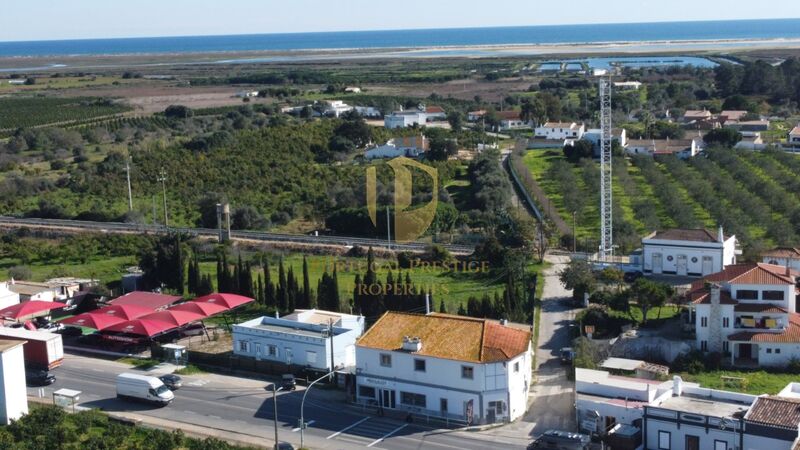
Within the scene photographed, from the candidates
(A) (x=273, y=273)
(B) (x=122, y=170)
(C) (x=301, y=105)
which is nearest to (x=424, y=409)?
(A) (x=273, y=273)

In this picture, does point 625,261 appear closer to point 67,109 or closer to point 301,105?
point 301,105

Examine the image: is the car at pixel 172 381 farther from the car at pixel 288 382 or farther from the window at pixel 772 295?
the window at pixel 772 295

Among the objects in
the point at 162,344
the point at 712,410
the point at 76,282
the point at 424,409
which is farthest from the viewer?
the point at 76,282

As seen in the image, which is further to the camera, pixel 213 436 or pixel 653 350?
pixel 653 350

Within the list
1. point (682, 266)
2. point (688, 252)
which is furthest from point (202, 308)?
point (688, 252)

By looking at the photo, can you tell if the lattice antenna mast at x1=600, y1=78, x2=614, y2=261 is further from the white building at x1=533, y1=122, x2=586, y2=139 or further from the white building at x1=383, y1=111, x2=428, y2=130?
the white building at x1=383, y1=111, x2=428, y2=130

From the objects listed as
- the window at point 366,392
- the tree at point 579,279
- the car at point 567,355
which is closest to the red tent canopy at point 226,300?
the window at point 366,392
